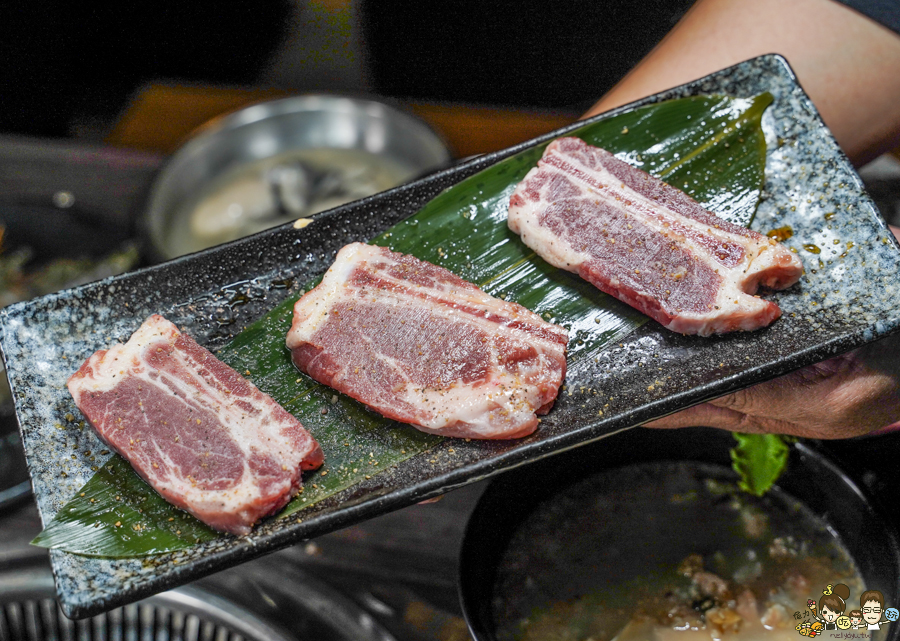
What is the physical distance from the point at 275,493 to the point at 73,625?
1339mm

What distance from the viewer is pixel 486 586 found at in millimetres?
2639

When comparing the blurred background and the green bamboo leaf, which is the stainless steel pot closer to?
the blurred background

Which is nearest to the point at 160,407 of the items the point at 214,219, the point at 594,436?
the point at 594,436

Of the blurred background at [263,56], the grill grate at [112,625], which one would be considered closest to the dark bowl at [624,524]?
the grill grate at [112,625]

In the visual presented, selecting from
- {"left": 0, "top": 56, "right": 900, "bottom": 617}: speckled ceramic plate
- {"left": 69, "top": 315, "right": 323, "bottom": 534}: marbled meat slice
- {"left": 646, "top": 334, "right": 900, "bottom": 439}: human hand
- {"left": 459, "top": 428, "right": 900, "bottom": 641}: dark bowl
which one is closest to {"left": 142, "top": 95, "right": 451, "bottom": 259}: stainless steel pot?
{"left": 0, "top": 56, "right": 900, "bottom": 617}: speckled ceramic plate

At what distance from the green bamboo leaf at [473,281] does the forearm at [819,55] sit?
554 mm

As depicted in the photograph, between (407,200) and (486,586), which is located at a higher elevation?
(407,200)

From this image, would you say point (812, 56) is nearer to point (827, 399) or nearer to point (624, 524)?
point (827, 399)

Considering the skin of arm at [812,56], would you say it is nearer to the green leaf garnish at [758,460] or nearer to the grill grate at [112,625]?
the green leaf garnish at [758,460]

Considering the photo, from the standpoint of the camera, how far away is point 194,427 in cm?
258

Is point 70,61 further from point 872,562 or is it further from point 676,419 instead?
point 872,562

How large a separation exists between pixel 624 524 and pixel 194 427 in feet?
5.51

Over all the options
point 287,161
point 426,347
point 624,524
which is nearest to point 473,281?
point 426,347

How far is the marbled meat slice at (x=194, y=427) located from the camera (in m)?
2.40
